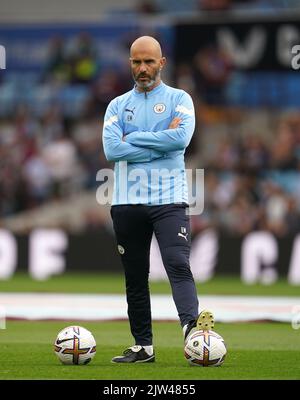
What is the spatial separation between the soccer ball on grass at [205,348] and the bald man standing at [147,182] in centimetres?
27

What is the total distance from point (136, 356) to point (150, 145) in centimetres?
174

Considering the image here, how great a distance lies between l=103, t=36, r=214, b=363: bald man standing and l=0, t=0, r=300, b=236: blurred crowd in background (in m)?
12.7

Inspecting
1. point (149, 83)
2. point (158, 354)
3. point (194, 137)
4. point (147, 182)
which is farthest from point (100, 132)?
point (147, 182)

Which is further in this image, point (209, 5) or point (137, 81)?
point (209, 5)

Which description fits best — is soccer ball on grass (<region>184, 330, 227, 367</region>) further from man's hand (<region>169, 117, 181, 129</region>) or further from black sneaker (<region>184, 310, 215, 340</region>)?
man's hand (<region>169, 117, 181, 129</region>)

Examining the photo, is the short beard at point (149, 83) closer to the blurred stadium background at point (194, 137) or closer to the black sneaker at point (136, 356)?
the black sneaker at point (136, 356)

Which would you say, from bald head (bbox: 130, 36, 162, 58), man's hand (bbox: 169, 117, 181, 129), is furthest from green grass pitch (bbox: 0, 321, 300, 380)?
bald head (bbox: 130, 36, 162, 58)

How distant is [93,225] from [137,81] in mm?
14065

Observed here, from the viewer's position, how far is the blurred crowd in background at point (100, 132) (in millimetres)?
22625

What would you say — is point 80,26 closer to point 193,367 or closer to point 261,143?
point 261,143

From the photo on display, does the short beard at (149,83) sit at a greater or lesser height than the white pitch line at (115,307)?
greater

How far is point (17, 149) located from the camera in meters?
24.8

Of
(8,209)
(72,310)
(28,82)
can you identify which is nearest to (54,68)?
(28,82)

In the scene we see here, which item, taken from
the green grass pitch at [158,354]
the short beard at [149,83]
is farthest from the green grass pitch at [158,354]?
the short beard at [149,83]
